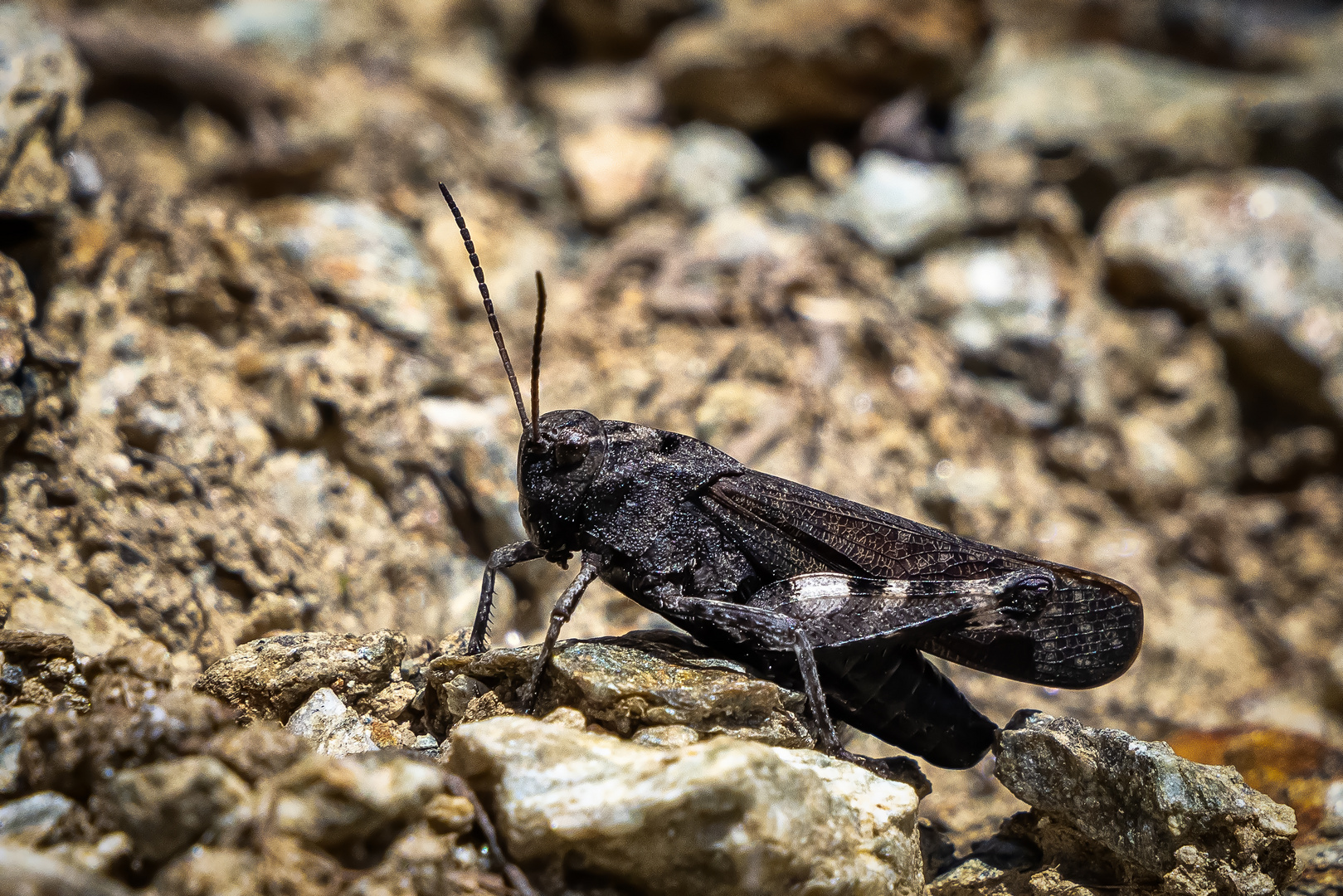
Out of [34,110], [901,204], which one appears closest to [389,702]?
[34,110]


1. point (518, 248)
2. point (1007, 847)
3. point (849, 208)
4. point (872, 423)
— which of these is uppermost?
point (849, 208)

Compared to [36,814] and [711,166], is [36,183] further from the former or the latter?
[711,166]

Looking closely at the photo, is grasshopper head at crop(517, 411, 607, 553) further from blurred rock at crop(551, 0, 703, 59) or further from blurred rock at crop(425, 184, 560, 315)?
blurred rock at crop(551, 0, 703, 59)

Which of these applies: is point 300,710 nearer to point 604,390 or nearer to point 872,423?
point 604,390

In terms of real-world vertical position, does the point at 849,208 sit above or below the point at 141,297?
above

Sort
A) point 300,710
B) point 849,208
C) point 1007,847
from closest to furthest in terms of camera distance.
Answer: point 300,710
point 1007,847
point 849,208

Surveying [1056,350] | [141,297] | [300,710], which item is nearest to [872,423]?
[1056,350]

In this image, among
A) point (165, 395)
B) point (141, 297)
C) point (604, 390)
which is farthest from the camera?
point (604, 390)
